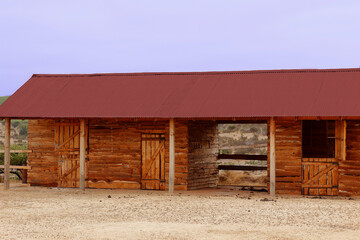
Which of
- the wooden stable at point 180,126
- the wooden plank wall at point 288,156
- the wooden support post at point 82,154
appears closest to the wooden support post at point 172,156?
the wooden stable at point 180,126

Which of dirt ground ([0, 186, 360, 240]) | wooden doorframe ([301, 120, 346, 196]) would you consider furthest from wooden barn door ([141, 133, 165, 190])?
wooden doorframe ([301, 120, 346, 196])

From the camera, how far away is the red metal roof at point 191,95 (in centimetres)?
1792

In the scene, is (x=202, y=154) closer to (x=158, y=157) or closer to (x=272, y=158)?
(x=158, y=157)

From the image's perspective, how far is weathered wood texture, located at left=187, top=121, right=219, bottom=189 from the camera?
20156 mm

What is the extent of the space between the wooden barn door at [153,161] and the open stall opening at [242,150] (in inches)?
146

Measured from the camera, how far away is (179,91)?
66.4 feet

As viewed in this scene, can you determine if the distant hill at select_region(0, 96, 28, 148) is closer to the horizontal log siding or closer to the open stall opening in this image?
the open stall opening

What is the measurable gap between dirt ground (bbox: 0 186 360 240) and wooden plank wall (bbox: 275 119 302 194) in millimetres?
831

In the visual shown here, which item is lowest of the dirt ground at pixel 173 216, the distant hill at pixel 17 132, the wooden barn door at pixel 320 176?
the dirt ground at pixel 173 216

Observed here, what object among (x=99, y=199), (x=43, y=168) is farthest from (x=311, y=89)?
(x=43, y=168)

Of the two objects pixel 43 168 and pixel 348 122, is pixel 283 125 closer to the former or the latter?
pixel 348 122

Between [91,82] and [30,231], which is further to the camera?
[91,82]

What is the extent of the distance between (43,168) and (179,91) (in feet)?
19.1

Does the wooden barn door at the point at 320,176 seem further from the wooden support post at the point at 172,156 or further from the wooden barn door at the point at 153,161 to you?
the wooden barn door at the point at 153,161
